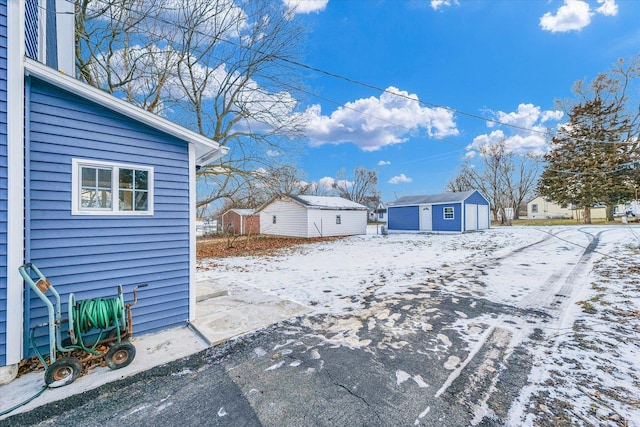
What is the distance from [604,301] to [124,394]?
6735 millimetres

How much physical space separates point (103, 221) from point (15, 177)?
86 cm

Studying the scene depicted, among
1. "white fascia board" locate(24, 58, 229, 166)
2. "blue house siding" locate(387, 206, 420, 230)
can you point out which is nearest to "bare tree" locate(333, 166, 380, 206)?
"blue house siding" locate(387, 206, 420, 230)

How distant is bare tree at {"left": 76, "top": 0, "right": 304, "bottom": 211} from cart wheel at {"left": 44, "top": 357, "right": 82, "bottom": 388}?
914 cm

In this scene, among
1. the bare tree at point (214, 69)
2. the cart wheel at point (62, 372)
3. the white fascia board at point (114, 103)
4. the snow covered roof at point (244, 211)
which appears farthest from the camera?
the snow covered roof at point (244, 211)

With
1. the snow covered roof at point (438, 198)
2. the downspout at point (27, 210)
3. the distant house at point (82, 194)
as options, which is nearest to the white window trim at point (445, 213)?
the snow covered roof at point (438, 198)

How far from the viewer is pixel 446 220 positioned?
1809 centimetres

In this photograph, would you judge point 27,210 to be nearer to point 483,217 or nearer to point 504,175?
point 483,217

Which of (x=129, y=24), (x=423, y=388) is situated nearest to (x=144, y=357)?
(x=423, y=388)

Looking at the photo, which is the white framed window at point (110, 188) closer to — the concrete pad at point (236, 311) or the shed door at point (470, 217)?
the concrete pad at point (236, 311)

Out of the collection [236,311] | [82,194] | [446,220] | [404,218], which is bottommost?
[236,311]

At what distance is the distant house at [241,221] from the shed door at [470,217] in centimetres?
1689

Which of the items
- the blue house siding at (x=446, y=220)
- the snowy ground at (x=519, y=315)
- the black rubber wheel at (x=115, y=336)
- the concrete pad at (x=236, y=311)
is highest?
the blue house siding at (x=446, y=220)

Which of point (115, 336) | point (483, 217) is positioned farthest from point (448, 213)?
point (115, 336)

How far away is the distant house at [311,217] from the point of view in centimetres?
1848
